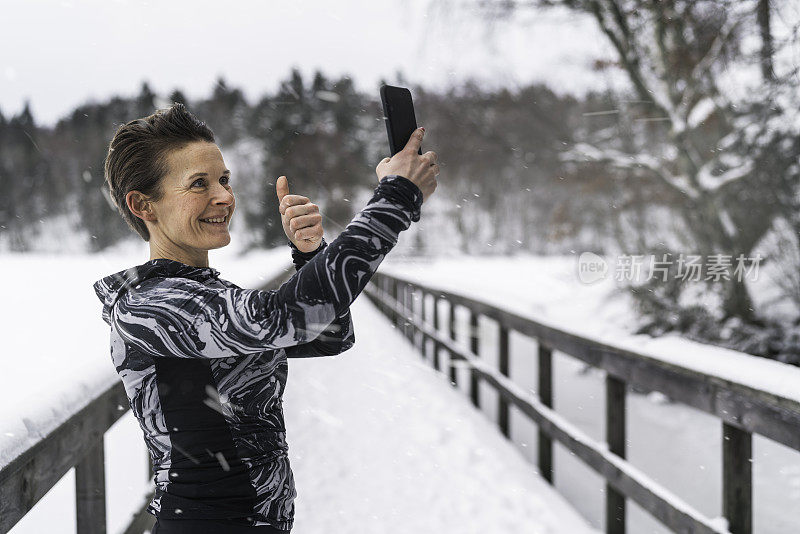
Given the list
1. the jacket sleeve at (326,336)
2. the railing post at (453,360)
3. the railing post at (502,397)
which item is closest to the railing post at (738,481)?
the jacket sleeve at (326,336)

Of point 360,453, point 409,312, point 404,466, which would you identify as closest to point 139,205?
point 404,466

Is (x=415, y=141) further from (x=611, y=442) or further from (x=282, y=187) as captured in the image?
(x=611, y=442)

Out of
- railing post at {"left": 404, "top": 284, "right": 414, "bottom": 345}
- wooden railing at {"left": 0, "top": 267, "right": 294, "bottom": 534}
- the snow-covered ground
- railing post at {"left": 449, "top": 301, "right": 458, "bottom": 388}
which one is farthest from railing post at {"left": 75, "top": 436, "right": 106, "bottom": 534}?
railing post at {"left": 404, "top": 284, "right": 414, "bottom": 345}

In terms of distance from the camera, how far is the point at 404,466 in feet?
11.6

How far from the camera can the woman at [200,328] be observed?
902 millimetres

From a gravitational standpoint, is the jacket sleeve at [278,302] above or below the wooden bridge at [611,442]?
above

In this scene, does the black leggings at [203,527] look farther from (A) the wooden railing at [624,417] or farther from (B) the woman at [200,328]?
(A) the wooden railing at [624,417]

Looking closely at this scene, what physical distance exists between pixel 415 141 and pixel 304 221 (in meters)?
0.23

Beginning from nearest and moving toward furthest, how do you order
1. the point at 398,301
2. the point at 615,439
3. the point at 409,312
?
the point at 615,439 → the point at 409,312 → the point at 398,301

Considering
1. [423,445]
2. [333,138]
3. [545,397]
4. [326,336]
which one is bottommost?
[423,445]

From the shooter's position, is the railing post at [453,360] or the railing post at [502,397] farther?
the railing post at [453,360]

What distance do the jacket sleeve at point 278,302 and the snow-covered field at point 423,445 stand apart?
1.49ft

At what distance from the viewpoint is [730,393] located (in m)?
1.92

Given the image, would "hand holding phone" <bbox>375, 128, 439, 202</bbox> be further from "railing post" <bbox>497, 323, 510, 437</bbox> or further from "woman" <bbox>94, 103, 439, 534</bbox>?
"railing post" <bbox>497, 323, 510, 437</bbox>
